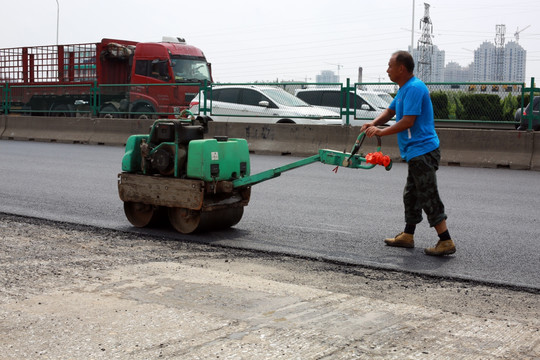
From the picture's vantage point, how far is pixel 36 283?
5051 mm

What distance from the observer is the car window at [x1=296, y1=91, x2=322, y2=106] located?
1920cm

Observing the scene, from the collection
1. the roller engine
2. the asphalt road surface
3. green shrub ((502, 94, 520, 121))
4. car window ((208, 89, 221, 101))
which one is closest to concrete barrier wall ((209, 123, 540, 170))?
the asphalt road surface

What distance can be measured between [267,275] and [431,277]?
123 centimetres

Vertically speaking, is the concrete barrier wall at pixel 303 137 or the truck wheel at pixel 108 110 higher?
the truck wheel at pixel 108 110

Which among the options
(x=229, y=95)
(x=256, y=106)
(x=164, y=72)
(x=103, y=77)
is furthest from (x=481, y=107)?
(x=103, y=77)

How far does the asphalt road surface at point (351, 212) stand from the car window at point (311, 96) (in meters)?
5.13

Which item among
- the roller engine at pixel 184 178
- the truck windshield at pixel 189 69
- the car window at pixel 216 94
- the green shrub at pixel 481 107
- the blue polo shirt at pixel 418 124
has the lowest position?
the roller engine at pixel 184 178

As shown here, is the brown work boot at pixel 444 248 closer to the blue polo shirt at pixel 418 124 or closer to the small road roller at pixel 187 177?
the blue polo shirt at pixel 418 124

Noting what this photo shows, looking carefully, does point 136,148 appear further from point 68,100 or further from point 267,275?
point 68,100

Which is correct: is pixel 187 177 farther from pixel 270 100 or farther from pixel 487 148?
pixel 270 100

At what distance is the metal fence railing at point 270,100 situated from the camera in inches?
623

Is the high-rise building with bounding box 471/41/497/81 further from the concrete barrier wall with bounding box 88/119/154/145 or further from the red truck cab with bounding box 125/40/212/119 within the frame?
the concrete barrier wall with bounding box 88/119/154/145

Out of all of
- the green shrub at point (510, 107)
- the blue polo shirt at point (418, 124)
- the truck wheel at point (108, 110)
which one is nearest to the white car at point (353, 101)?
the green shrub at point (510, 107)

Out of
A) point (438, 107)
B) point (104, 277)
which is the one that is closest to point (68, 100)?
point (438, 107)
